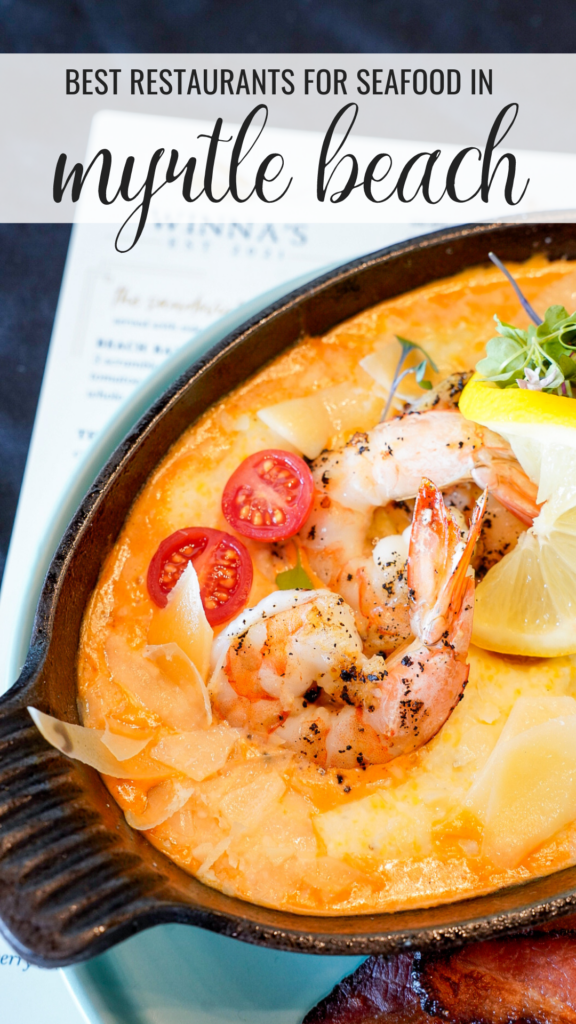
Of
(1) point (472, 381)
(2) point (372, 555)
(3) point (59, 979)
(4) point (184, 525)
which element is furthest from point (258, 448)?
(3) point (59, 979)

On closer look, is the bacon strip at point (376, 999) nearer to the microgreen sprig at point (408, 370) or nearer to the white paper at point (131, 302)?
the microgreen sprig at point (408, 370)

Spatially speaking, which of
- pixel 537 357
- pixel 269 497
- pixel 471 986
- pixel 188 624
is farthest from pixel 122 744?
pixel 537 357

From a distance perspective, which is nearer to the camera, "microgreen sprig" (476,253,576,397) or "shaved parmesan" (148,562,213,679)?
"shaved parmesan" (148,562,213,679)

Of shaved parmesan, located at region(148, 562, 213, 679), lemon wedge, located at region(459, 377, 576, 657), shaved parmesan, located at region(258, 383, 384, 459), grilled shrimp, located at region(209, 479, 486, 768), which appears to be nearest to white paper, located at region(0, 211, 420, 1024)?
shaved parmesan, located at region(258, 383, 384, 459)

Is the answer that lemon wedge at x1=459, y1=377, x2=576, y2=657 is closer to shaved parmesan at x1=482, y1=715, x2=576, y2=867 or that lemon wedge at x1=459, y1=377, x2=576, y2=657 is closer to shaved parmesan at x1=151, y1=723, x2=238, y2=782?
shaved parmesan at x1=482, y1=715, x2=576, y2=867

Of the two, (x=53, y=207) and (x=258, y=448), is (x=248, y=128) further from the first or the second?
(x=258, y=448)

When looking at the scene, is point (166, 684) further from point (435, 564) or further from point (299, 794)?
point (435, 564)
